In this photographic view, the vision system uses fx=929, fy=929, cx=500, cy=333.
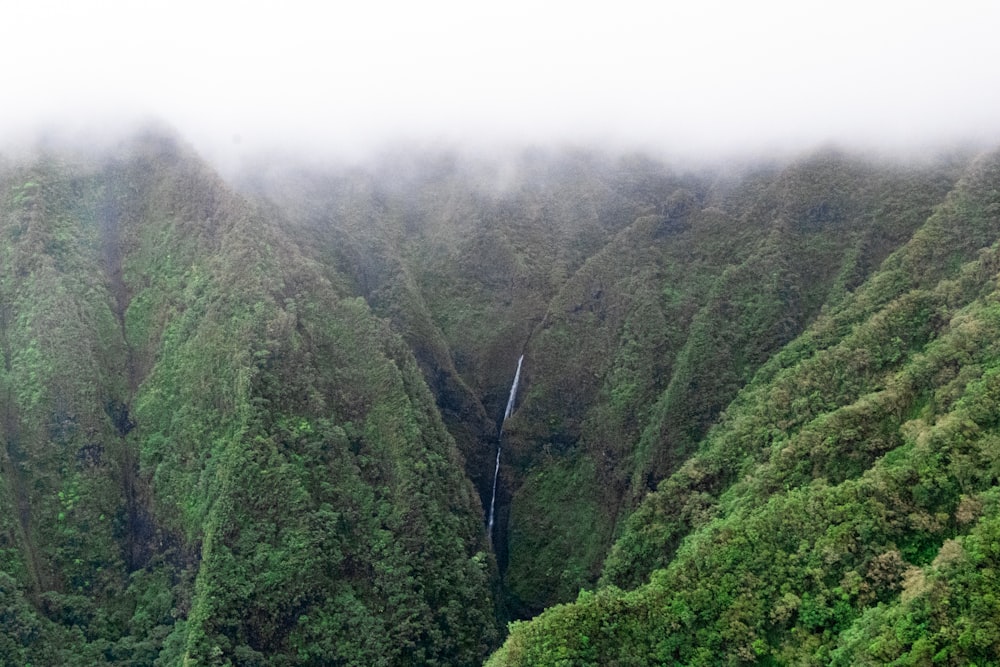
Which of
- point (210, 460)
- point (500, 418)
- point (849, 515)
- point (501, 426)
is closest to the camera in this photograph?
point (849, 515)

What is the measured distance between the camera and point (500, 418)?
80.3 m

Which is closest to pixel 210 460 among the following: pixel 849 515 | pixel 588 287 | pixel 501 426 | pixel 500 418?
pixel 501 426

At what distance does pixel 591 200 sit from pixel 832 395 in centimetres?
4067

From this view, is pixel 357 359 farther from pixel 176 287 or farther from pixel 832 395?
pixel 832 395

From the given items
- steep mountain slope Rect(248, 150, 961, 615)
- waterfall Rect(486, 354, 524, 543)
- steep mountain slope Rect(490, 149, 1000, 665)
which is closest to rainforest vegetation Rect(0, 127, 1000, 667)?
steep mountain slope Rect(490, 149, 1000, 665)

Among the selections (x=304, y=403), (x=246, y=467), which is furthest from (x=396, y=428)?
(x=246, y=467)

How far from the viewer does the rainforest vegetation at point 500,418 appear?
144 feet

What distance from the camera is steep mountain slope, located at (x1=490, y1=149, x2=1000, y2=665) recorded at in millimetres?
37500

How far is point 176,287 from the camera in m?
70.5

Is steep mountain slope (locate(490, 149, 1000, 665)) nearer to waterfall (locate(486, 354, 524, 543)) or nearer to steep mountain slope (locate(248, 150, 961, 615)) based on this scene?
steep mountain slope (locate(248, 150, 961, 615))

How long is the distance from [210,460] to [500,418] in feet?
88.5

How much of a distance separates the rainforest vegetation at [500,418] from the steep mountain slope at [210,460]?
213mm

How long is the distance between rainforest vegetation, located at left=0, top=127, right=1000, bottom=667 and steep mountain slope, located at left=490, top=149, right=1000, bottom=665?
6.2 inches

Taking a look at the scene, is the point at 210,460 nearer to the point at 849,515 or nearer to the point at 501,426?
the point at 501,426
